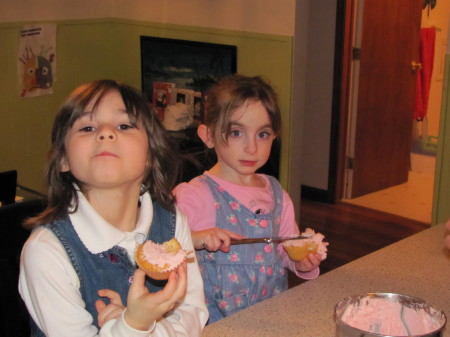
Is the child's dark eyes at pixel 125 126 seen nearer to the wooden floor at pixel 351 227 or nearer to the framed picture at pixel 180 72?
the wooden floor at pixel 351 227

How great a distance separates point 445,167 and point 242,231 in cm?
213

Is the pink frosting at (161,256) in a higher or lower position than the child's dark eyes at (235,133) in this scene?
lower

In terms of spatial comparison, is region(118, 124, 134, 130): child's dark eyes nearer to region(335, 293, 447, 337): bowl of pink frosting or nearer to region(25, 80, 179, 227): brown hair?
region(25, 80, 179, 227): brown hair

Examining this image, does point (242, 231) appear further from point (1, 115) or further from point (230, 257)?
point (1, 115)

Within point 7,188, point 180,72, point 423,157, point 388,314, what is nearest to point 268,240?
point 388,314

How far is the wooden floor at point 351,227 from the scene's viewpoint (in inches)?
155

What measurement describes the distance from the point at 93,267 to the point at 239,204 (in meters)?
0.58

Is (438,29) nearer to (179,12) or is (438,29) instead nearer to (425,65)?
(425,65)

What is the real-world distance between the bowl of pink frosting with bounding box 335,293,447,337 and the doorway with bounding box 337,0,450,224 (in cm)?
382

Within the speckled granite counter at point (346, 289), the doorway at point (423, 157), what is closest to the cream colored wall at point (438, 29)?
the doorway at point (423, 157)

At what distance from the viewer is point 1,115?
12.9 feet

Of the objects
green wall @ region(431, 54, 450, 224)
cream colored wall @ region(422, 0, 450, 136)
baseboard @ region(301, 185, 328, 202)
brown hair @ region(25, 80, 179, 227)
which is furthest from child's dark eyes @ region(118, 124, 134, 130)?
cream colored wall @ region(422, 0, 450, 136)

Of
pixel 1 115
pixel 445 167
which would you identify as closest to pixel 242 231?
pixel 445 167

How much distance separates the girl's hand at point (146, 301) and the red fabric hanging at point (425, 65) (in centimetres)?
A: 475
